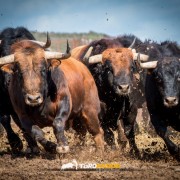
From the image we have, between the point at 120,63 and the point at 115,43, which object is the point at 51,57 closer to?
the point at 120,63

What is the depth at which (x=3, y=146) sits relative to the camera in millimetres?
11781

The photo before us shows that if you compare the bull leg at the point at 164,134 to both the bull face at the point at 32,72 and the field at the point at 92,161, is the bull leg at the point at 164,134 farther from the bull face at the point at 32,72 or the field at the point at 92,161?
the bull face at the point at 32,72

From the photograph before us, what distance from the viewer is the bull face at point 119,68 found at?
1028 cm

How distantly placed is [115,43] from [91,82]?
1.36 m

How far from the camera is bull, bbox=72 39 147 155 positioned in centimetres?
1048

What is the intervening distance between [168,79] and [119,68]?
1171 mm

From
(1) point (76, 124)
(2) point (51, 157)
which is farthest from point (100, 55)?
(2) point (51, 157)

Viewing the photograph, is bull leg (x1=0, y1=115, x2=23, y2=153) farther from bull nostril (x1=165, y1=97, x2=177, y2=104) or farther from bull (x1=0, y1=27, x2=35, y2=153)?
bull nostril (x1=165, y1=97, x2=177, y2=104)

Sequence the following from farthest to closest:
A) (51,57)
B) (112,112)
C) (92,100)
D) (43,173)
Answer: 1. (112,112)
2. (92,100)
3. (51,57)
4. (43,173)

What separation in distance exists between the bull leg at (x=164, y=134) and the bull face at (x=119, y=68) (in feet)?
2.42

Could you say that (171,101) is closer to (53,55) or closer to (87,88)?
(87,88)

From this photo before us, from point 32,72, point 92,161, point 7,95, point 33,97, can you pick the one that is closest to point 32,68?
point 32,72

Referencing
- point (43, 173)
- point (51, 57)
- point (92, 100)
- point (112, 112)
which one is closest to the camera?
point (43, 173)

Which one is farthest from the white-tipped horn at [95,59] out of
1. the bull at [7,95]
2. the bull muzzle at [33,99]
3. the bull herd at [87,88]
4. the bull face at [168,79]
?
the bull muzzle at [33,99]
